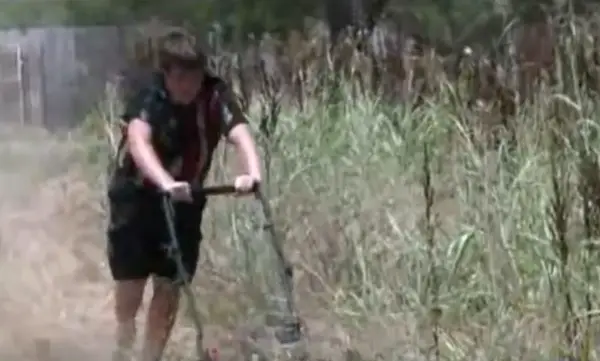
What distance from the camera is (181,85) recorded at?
1138 mm

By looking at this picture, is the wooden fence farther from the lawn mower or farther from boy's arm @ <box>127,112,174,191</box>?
the lawn mower

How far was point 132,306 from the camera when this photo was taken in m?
1.20

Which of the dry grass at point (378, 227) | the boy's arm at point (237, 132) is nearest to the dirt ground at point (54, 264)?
the dry grass at point (378, 227)

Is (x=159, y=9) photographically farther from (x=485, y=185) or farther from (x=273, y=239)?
(x=485, y=185)

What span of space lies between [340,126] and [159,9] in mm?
253

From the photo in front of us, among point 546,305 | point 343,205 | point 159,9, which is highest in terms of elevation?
point 159,9

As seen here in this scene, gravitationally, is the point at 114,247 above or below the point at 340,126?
below

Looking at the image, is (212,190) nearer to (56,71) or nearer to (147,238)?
(147,238)

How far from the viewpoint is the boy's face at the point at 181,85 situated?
3.73ft

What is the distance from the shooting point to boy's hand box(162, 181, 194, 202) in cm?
113

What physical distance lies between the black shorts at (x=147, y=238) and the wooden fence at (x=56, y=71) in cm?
11

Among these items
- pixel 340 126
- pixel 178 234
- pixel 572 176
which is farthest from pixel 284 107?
pixel 572 176

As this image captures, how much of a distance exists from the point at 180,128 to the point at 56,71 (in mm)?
148

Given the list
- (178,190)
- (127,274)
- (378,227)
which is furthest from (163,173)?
(378,227)
